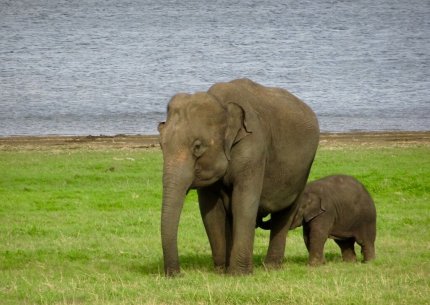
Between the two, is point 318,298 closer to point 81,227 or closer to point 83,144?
point 81,227

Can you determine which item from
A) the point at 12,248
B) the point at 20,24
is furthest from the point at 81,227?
the point at 20,24

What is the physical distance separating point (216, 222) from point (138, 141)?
75.7ft

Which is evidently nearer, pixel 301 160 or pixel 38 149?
pixel 301 160

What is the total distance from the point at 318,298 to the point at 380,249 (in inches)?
203

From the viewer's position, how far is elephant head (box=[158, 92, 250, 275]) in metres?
14.1

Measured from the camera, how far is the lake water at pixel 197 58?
59.7 m

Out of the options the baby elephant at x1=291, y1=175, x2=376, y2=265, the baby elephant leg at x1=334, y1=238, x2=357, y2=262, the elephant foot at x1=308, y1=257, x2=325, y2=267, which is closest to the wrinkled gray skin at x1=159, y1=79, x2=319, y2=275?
the baby elephant at x1=291, y1=175, x2=376, y2=265

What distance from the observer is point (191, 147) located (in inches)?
563

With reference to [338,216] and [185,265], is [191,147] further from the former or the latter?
[338,216]

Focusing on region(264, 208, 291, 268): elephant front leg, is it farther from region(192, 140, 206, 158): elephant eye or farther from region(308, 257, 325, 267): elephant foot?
region(192, 140, 206, 158): elephant eye

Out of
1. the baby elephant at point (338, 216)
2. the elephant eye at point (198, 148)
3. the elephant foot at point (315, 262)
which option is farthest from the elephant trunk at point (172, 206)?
the baby elephant at point (338, 216)

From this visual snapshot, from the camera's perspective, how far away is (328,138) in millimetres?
38438

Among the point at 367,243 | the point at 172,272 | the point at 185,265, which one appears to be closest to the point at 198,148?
the point at 172,272

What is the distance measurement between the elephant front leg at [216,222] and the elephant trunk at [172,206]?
3.01ft
